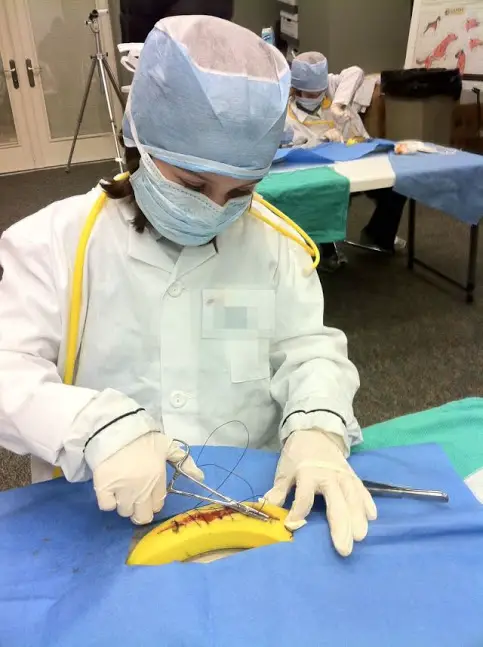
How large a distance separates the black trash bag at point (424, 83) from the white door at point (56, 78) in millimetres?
2323

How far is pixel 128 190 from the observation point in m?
0.92

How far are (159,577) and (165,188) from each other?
1.59 ft

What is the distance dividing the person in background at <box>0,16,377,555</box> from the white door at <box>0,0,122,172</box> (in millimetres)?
4686

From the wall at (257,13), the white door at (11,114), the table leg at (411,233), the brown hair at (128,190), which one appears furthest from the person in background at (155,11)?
the wall at (257,13)

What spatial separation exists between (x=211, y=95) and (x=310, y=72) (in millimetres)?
2650

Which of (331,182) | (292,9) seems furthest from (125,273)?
(292,9)

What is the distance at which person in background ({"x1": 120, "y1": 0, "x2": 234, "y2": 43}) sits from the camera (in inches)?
102

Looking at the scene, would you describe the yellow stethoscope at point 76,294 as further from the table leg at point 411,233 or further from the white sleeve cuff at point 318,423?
the table leg at point 411,233

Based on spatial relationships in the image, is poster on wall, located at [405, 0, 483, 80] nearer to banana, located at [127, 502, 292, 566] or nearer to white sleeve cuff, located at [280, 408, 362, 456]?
white sleeve cuff, located at [280, 408, 362, 456]

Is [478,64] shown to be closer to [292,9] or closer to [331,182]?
[292,9]

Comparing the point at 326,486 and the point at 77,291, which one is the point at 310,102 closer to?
the point at 77,291

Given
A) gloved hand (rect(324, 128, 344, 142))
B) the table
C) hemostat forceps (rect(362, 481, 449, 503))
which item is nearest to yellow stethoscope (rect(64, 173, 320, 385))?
hemostat forceps (rect(362, 481, 449, 503))

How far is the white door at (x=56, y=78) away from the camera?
4879 millimetres

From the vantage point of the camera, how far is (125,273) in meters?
0.90
